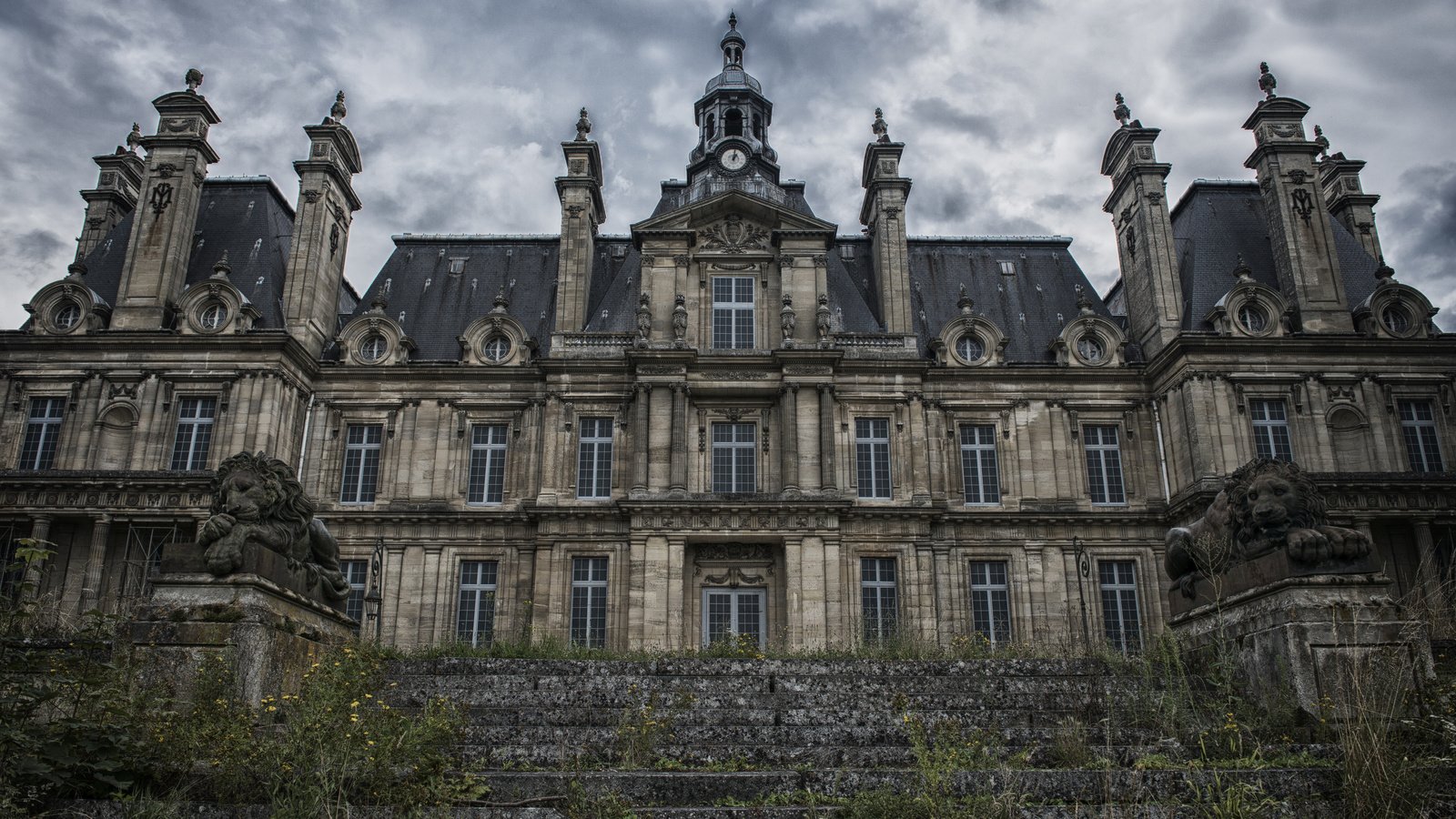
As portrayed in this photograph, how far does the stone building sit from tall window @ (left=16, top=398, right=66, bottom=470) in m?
0.07

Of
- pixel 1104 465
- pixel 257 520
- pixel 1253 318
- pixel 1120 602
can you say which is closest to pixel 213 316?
pixel 257 520

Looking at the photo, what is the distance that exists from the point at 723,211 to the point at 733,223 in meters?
0.39

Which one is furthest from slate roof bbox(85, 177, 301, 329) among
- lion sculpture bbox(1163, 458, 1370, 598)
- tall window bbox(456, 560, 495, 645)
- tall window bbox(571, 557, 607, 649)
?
lion sculpture bbox(1163, 458, 1370, 598)

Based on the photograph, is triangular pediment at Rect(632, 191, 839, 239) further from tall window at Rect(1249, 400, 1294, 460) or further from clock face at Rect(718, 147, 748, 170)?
tall window at Rect(1249, 400, 1294, 460)

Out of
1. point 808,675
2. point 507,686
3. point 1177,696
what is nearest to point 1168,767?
point 1177,696

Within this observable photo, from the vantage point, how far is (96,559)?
24875 millimetres

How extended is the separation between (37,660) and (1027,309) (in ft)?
89.0

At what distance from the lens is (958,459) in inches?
1094

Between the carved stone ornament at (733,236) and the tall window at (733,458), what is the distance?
4881 mm

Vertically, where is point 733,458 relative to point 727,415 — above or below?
below

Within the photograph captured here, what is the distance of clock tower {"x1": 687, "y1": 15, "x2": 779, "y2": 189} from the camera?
3100 centimetres

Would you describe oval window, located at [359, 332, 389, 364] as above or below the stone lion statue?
above

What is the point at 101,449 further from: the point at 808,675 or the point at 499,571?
the point at 808,675

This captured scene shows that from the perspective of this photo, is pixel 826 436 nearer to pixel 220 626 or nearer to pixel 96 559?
pixel 96 559
